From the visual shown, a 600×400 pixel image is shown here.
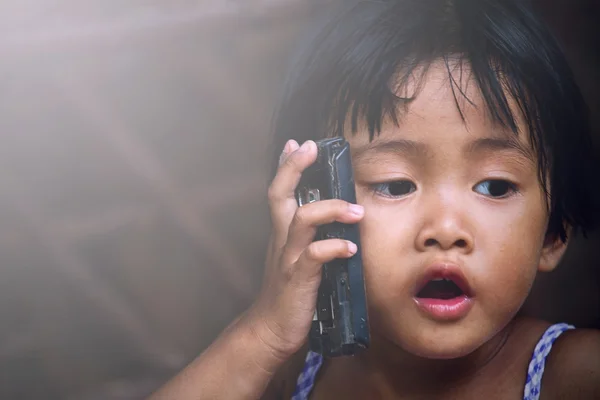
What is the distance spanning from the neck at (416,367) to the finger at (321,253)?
0.48 feet

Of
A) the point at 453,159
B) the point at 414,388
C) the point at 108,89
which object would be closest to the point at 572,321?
the point at 414,388

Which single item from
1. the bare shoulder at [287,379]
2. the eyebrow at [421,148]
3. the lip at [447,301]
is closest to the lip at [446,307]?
the lip at [447,301]

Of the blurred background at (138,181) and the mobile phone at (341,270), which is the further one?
the blurred background at (138,181)

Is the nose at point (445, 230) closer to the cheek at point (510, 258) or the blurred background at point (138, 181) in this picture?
the cheek at point (510, 258)

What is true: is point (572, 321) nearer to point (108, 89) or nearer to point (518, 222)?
point (518, 222)

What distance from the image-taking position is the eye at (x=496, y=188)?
23.2 inches

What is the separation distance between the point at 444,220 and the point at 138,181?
0.96ft

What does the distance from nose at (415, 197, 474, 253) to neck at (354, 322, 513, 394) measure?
0.43 ft

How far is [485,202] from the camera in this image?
1.93ft

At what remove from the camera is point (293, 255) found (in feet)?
1.96

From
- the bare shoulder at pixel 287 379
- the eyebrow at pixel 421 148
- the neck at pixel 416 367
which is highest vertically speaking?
the eyebrow at pixel 421 148

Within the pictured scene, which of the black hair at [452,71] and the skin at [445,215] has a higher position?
the black hair at [452,71]

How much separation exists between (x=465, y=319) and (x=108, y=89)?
34 cm

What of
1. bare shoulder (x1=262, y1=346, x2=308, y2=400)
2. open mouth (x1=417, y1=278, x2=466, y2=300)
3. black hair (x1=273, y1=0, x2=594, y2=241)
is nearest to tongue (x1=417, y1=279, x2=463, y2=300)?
open mouth (x1=417, y1=278, x2=466, y2=300)
